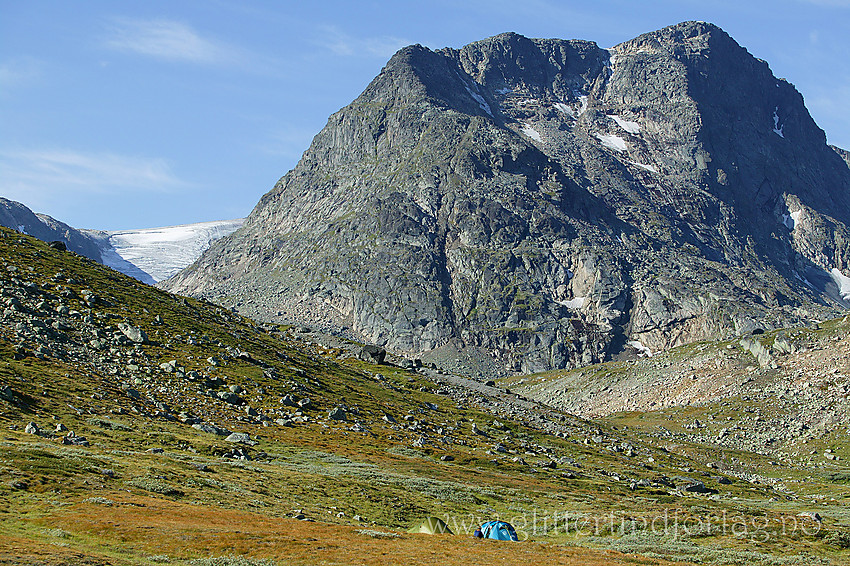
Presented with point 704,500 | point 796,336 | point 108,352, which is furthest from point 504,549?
point 796,336

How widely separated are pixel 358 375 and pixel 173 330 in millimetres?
43638

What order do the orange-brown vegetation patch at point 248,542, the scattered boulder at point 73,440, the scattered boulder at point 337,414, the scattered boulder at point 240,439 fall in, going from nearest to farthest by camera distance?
the orange-brown vegetation patch at point 248,542 → the scattered boulder at point 73,440 → the scattered boulder at point 240,439 → the scattered boulder at point 337,414

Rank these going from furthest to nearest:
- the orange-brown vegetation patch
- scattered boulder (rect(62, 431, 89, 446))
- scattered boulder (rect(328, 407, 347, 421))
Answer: scattered boulder (rect(328, 407, 347, 421)) → scattered boulder (rect(62, 431, 89, 446)) → the orange-brown vegetation patch

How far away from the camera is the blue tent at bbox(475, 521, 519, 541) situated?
2044 inches

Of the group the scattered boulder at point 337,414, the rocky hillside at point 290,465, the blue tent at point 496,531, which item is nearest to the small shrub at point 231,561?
the rocky hillside at point 290,465

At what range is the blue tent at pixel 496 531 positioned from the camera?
51906 mm

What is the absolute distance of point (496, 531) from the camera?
171 ft

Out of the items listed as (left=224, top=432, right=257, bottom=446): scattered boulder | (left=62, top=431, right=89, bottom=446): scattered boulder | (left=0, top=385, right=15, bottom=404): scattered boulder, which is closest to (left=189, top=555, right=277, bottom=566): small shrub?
(left=62, top=431, right=89, bottom=446): scattered boulder

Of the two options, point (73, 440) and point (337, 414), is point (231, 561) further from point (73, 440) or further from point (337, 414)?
point (337, 414)

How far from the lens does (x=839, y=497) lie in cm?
9262

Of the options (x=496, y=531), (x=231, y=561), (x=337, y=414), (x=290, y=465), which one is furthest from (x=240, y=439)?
(x=231, y=561)

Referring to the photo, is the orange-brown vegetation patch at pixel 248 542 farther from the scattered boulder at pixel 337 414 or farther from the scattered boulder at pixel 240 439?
the scattered boulder at pixel 337 414

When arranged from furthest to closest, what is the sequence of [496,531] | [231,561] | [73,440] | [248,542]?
[73,440] → [496,531] → [248,542] → [231,561]

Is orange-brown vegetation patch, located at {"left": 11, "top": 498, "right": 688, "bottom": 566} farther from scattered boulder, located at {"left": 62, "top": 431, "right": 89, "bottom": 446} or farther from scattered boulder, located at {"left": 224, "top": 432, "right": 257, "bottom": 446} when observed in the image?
scattered boulder, located at {"left": 224, "top": 432, "right": 257, "bottom": 446}
